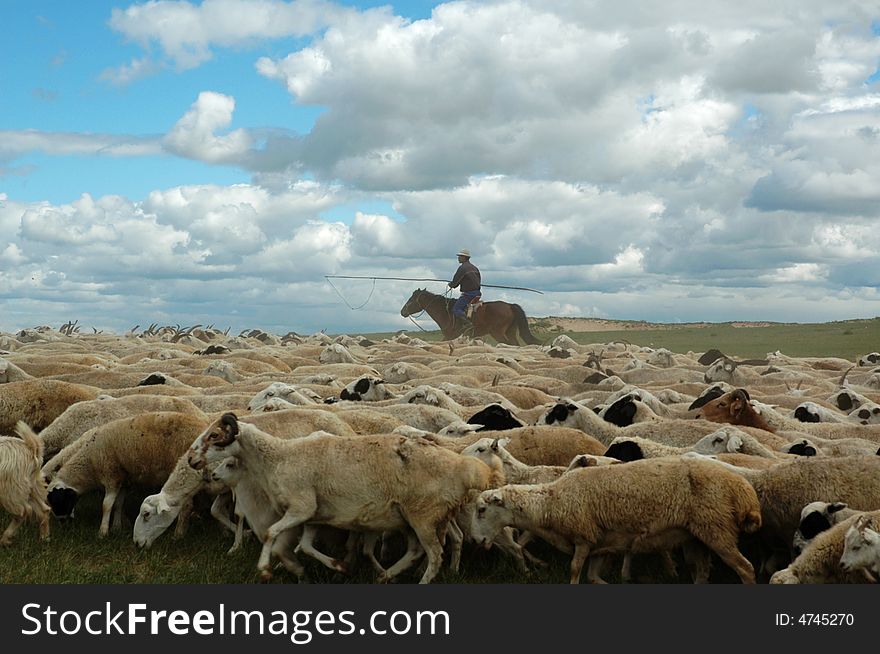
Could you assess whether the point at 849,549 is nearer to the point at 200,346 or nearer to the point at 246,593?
the point at 246,593

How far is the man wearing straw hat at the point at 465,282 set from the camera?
34.6m

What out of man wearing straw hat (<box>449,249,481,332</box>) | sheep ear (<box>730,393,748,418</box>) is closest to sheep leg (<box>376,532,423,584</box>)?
sheep ear (<box>730,393,748,418</box>)

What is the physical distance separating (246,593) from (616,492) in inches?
123

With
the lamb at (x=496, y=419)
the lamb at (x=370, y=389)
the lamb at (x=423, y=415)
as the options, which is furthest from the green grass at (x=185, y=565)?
the lamb at (x=370, y=389)

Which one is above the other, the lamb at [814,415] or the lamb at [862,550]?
the lamb at [814,415]

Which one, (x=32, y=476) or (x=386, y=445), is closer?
(x=386, y=445)

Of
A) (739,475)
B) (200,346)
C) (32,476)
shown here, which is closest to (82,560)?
(32,476)

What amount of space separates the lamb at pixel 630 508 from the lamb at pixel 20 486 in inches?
183

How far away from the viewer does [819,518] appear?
24.8 feet

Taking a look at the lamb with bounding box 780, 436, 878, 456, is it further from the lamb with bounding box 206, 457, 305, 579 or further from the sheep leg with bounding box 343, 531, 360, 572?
the lamb with bounding box 206, 457, 305, 579

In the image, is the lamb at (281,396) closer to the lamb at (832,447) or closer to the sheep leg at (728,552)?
the lamb at (832,447)

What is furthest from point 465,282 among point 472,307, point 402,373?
point 402,373

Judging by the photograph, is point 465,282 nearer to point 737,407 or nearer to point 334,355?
point 334,355

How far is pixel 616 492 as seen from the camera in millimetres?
8172
